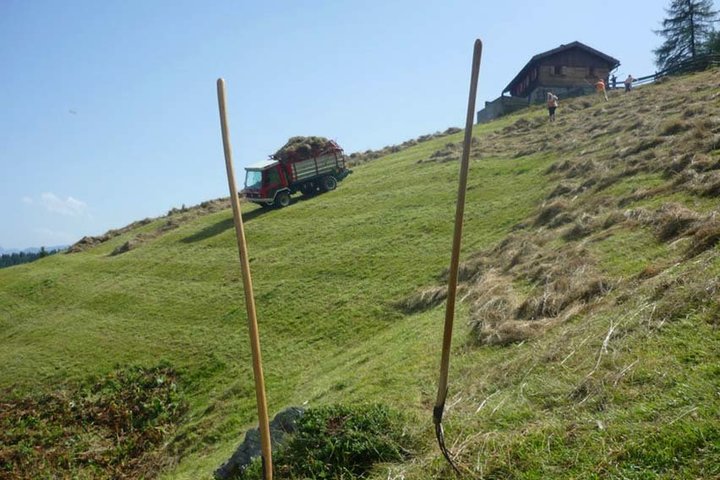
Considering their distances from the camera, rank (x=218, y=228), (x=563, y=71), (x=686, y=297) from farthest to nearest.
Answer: (x=563, y=71) → (x=218, y=228) → (x=686, y=297)

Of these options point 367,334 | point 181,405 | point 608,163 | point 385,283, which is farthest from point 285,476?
point 608,163

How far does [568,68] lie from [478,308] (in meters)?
46.1

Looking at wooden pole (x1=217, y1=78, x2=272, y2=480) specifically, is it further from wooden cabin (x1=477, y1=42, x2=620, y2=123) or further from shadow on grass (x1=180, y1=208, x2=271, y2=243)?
wooden cabin (x1=477, y1=42, x2=620, y2=123)

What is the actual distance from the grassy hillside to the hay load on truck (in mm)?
1298

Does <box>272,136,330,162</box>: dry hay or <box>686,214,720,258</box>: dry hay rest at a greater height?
<box>272,136,330,162</box>: dry hay

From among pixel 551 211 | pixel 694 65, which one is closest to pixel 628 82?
pixel 694 65

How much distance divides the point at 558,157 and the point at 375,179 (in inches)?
471

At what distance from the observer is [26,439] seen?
41.4ft

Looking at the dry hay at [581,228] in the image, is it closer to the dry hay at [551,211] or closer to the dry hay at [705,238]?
the dry hay at [551,211]

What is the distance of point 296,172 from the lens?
30.9 meters

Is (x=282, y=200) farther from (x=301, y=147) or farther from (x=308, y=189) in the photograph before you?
(x=301, y=147)

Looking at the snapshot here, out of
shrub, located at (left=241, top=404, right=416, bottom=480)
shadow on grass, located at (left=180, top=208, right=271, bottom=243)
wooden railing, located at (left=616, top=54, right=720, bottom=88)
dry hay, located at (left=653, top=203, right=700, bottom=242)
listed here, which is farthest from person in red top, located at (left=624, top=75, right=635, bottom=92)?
shrub, located at (left=241, top=404, right=416, bottom=480)

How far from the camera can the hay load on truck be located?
3006 cm

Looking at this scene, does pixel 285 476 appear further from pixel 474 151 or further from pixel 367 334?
pixel 474 151
